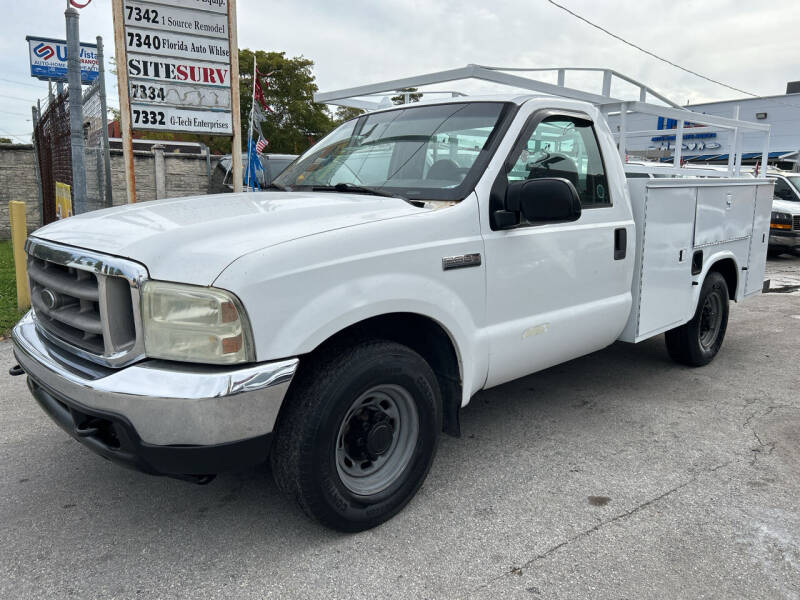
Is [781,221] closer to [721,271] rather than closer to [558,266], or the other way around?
[721,271]

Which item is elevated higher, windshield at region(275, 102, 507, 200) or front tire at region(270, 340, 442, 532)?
windshield at region(275, 102, 507, 200)

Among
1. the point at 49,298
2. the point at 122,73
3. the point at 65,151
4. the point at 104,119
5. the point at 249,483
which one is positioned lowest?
the point at 249,483

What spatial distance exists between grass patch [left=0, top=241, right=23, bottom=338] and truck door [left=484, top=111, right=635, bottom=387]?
5151 mm

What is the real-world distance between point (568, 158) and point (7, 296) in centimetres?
688

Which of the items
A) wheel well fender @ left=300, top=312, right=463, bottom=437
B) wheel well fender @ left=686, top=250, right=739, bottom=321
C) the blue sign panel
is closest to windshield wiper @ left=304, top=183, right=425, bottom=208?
wheel well fender @ left=300, top=312, right=463, bottom=437

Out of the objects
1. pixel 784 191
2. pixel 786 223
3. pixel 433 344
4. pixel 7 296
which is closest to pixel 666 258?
pixel 433 344

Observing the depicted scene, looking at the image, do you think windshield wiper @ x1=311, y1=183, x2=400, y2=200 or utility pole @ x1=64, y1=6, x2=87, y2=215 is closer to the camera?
windshield wiper @ x1=311, y1=183, x2=400, y2=200

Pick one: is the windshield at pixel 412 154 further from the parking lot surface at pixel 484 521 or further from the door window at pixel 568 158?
the parking lot surface at pixel 484 521

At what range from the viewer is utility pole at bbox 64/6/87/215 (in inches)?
264

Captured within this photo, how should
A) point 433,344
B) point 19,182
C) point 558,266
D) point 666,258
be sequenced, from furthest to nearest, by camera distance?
1. point 19,182
2. point 666,258
3. point 558,266
4. point 433,344

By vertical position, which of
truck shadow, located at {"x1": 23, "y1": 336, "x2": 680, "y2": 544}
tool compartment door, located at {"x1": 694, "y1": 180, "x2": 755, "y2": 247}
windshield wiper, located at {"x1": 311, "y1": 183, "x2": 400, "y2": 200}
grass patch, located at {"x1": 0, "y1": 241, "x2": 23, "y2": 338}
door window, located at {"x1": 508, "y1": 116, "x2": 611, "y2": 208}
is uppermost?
door window, located at {"x1": 508, "y1": 116, "x2": 611, "y2": 208}

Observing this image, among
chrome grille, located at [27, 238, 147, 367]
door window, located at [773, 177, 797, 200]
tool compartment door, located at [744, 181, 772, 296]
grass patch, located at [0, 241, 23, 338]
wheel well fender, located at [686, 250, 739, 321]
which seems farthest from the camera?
door window, located at [773, 177, 797, 200]

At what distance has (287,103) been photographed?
106 ft

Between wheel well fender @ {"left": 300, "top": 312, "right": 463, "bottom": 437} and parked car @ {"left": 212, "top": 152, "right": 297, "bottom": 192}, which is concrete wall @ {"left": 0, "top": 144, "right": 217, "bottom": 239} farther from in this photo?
wheel well fender @ {"left": 300, "top": 312, "right": 463, "bottom": 437}
